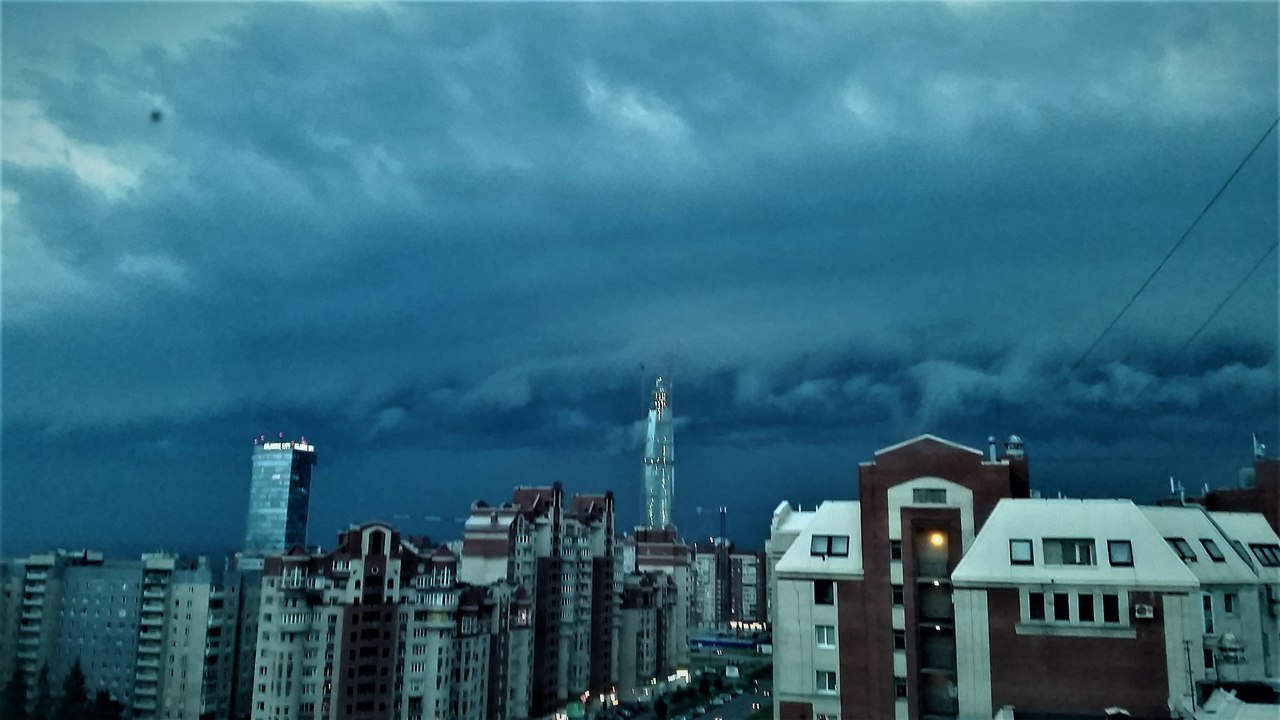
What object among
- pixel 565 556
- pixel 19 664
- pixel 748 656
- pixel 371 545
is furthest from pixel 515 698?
pixel 748 656

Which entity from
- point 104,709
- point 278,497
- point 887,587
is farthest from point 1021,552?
point 278,497

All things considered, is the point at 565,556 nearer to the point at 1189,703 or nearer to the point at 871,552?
the point at 871,552

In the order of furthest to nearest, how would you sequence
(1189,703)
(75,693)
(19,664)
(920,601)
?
1. (19,664)
2. (75,693)
3. (920,601)
4. (1189,703)

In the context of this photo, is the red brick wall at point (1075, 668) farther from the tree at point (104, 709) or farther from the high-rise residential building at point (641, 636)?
the high-rise residential building at point (641, 636)

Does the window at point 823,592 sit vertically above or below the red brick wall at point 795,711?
above

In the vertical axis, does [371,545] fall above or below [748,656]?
above

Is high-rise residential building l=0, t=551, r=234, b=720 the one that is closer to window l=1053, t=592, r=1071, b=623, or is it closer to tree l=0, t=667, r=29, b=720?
tree l=0, t=667, r=29, b=720

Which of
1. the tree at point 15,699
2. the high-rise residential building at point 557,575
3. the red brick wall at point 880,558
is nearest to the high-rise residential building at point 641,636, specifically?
the high-rise residential building at point 557,575
